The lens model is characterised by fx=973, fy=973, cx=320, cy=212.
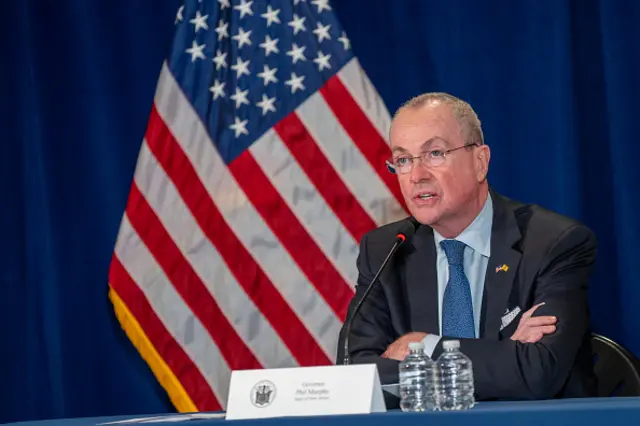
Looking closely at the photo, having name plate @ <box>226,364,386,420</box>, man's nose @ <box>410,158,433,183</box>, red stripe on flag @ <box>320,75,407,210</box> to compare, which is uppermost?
red stripe on flag @ <box>320,75,407,210</box>

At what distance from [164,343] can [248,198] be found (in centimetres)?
72

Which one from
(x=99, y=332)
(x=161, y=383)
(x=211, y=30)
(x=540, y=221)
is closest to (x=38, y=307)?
(x=99, y=332)

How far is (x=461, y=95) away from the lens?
14.2ft

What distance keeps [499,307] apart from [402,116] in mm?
700

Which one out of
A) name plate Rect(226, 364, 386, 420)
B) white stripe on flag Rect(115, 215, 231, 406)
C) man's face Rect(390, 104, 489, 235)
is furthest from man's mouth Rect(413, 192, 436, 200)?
white stripe on flag Rect(115, 215, 231, 406)

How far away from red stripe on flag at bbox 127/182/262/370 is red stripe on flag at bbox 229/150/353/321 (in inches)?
15.8

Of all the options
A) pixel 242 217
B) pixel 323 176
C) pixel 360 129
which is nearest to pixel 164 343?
pixel 242 217

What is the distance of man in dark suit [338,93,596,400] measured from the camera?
294 centimetres

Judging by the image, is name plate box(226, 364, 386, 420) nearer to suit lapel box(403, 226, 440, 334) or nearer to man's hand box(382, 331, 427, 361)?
man's hand box(382, 331, 427, 361)

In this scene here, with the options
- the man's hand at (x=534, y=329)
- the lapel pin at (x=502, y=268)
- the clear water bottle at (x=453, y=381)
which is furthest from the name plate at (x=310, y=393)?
the lapel pin at (x=502, y=268)

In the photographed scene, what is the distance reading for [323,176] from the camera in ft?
13.9

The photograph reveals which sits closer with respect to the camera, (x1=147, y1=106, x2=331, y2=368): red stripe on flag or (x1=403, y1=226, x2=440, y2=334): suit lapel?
(x1=403, y1=226, x2=440, y2=334): suit lapel

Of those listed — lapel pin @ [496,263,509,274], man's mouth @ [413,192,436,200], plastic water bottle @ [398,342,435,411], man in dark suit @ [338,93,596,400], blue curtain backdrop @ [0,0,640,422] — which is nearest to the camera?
plastic water bottle @ [398,342,435,411]

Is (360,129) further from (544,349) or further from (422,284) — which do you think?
(544,349)
